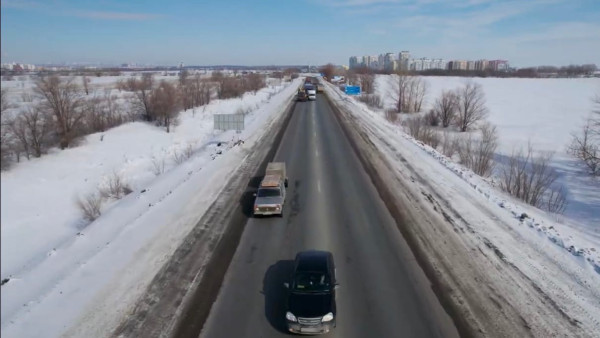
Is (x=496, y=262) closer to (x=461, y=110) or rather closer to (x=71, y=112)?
(x=71, y=112)

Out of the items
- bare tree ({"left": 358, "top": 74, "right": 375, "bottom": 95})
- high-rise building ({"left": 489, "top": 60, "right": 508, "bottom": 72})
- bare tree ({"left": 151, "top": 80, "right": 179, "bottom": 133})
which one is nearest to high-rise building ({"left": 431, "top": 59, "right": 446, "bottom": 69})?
high-rise building ({"left": 489, "top": 60, "right": 508, "bottom": 72})

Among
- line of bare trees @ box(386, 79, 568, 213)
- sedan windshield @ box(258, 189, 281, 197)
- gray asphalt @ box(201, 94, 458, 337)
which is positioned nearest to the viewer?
gray asphalt @ box(201, 94, 458, 337)

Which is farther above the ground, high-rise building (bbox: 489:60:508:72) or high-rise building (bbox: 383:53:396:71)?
high-rise building (bbox: 489:60:508:72)

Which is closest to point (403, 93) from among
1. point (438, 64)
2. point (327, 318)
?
point (327, 318)

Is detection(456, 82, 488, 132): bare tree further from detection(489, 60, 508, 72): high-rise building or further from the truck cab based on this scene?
detection(489, 60, 508, 72): high-rise building

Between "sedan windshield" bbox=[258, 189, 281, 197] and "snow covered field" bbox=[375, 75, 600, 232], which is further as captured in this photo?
"snow covered field" bbox=[375, 75, 600, 232]

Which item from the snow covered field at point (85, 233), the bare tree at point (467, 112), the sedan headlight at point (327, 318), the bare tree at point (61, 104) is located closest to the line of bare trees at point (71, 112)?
the bare tree at point (61, 104)

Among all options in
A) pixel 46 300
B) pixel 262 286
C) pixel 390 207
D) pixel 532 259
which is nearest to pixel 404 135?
pixel 390 207
